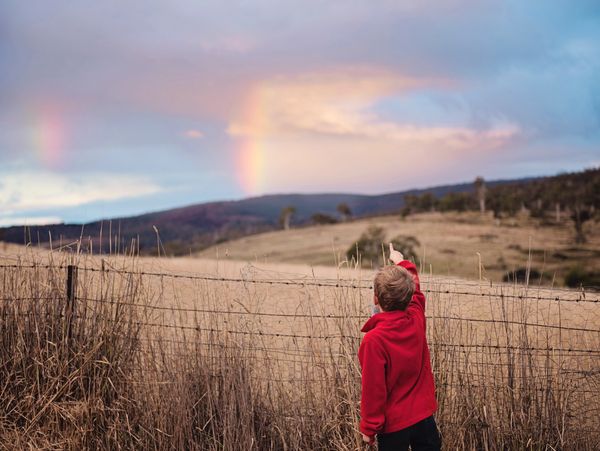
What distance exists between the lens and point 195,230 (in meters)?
70.2

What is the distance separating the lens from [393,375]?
3.25 metres

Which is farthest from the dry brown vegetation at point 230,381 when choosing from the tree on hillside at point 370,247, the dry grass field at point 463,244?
the tree on hillside at point 370,247

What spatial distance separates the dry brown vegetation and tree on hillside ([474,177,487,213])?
5655cm

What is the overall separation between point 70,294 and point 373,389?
10.7ft

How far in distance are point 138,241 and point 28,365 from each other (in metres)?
1.41

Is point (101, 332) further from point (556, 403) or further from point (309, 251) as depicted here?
point (309, 251)

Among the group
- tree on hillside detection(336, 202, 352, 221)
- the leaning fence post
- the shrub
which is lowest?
the shrub

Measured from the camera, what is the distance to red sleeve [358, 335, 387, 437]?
3.18m

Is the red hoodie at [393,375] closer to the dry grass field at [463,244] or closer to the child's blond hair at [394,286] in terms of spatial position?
the child's blond hair at [394,286]

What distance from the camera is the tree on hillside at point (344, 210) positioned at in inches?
2904

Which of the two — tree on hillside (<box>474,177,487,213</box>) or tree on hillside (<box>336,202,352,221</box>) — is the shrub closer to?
tree on hillside (<box>474,177,487,213</box>)

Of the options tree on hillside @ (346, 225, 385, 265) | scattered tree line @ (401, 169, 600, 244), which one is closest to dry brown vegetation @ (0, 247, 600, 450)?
tree on hillside @ (346, 225, 385, 265)

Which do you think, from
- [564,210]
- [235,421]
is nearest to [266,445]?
[235,421]

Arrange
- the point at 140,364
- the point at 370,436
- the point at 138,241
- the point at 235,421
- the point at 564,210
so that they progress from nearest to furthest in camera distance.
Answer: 1. the point at 370,436
2. the point at 235,421
3. the point at 140,364
4. the point at 138,241
5. the point at 564,210
